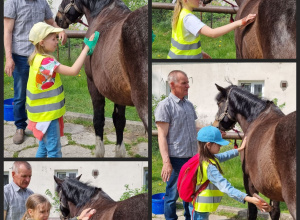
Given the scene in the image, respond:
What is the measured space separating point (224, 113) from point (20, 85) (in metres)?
2.11

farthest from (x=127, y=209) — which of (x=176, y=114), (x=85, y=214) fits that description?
(x=176, y=114)

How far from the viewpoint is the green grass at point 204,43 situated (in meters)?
9.26

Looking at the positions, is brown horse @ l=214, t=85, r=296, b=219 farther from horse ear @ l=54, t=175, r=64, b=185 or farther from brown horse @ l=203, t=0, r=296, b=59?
horse ear @ l=54, t=175, r=64, b=185

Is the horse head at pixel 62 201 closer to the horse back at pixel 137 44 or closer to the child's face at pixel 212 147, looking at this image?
the horse back at pixel 137 44

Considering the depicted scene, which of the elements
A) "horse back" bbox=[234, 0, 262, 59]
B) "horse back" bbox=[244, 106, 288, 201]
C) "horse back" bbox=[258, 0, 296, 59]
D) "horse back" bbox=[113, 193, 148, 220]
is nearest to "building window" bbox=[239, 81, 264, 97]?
"horse back" bbox=[234, 0, 262, 59]

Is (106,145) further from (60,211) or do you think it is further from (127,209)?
(127,209)

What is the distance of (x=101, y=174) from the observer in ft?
21.7

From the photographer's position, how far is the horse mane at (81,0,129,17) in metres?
6.91

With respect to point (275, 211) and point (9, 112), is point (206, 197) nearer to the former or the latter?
point (275, 211)

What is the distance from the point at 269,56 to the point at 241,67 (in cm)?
161

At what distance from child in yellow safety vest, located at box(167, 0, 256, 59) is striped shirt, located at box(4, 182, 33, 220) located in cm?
183

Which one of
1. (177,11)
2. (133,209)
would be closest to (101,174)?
(133,209)

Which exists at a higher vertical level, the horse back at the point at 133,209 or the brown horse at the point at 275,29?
the brown horse at the point at 275,29

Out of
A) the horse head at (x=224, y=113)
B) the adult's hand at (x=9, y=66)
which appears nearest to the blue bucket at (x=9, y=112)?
the adult's hand at (x=9, y=66)
